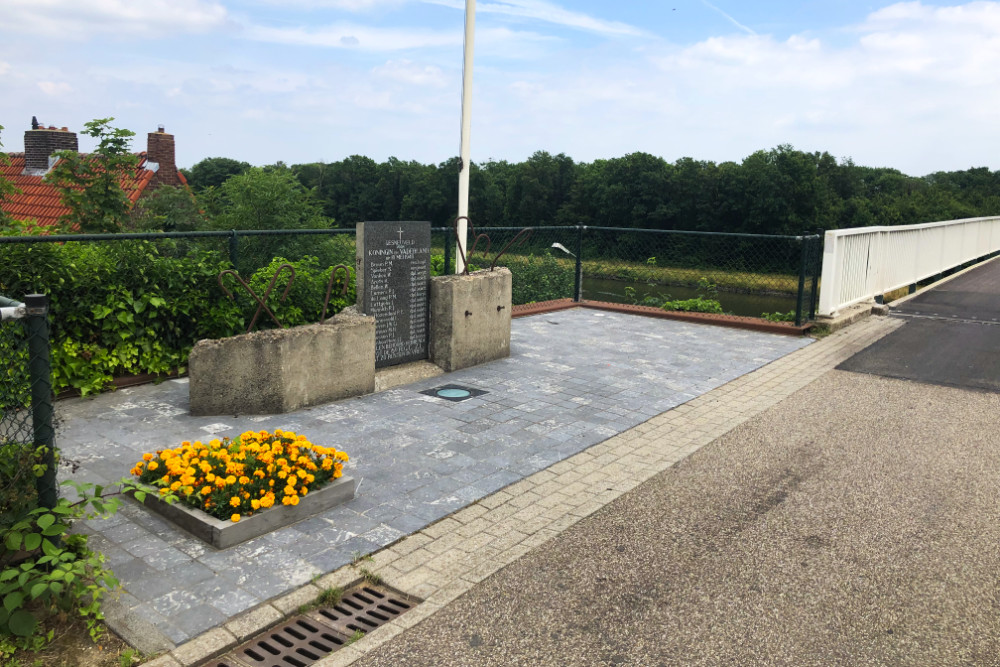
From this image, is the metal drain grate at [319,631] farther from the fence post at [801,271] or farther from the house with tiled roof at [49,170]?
the house with tiled roof at [49,170]

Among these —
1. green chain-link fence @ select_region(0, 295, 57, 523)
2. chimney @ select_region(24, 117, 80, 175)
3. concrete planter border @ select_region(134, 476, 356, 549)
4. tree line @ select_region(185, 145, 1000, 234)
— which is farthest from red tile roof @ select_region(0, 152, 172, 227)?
tree line @ select_region(185, 145, 1000, 234)

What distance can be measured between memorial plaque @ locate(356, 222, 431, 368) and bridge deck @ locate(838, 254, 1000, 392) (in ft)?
17.6

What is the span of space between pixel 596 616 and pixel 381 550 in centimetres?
135

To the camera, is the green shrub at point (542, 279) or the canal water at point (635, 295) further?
the canal water at point (635, 295)

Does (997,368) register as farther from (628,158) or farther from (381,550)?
(628,158)

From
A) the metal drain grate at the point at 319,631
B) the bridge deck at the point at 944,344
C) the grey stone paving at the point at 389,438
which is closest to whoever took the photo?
the metal drain grate at the point at 319,631

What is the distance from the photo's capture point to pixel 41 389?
3656 millimetres

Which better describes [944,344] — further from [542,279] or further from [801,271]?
[542,279]

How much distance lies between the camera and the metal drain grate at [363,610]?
382cm

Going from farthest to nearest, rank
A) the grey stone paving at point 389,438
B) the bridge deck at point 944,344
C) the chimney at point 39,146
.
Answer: the chimney at point 39,146, the bridge deck at point 944,344, the grey stone paving at point 389,438

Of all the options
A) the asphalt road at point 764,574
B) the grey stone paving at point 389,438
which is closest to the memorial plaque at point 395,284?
the grey stone paving at point 389,438

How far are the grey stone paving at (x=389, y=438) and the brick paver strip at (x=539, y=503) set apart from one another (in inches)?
6.2

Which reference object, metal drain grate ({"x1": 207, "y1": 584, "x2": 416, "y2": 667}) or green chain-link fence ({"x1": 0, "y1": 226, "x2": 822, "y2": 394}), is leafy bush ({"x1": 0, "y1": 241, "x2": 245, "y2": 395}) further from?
metal drain grate ({"x1": 207, "y1": 584, "x2": 416, "y2": 667})

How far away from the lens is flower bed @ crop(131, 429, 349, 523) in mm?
4633
